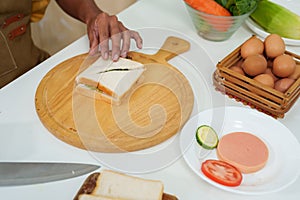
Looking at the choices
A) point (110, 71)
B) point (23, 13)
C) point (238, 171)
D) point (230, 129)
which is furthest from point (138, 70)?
point (23, 13)

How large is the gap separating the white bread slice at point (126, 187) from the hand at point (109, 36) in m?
0.41

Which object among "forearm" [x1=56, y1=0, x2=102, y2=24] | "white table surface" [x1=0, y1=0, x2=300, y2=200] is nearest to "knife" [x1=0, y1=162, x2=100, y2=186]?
"white table surface" [x1=0, y1=0, x2=300, y2=200]

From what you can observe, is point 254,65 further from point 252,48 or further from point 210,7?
point 210,7

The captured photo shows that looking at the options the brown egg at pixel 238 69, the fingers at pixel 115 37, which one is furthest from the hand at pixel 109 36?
the brown egg at pixel 238 69

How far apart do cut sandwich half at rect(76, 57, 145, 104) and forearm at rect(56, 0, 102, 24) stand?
0.29m

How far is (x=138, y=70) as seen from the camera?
111cm

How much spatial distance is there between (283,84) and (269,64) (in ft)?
0.30

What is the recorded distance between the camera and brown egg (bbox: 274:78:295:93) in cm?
102

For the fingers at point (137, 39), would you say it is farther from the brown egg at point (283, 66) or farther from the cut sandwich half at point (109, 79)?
the brown egg at point (283, 66)

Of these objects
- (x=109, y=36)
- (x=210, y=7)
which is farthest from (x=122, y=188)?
(x=210, y=7)

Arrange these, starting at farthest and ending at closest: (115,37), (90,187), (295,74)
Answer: (115,37)
(295,74)
(90,187)

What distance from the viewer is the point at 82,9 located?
1391 millimetres

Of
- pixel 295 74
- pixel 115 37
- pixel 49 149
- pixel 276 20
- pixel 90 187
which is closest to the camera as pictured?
pixel 90 187

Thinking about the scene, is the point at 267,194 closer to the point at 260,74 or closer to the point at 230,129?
the point at 230,129
